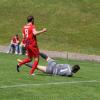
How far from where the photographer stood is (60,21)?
5497cm

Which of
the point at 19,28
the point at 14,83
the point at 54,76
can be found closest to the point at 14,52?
the point at 19,28

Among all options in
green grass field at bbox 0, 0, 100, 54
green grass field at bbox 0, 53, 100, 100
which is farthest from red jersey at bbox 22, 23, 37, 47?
green grass field at bbox 0, 0, 100, 54

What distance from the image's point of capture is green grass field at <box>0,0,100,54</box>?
49469 mm

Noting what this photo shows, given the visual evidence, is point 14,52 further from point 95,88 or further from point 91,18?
point 95,88

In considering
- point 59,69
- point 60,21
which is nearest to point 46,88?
point 59,69

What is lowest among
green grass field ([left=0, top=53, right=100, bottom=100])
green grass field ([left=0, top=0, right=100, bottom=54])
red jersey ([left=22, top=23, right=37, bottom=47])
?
green grass field ([left=0, top=53, right=100, bottom=100])

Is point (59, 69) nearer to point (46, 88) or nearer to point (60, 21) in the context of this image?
point (46, 88)

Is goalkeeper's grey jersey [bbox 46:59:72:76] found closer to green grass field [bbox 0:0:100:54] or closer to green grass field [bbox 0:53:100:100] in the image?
green grass field [bbox 0:53:100:100]

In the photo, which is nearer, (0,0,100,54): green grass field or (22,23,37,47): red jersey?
(22,23,37,47): red jersey

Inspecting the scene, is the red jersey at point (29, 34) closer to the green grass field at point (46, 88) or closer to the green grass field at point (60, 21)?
the green grass field at point (46, 88)

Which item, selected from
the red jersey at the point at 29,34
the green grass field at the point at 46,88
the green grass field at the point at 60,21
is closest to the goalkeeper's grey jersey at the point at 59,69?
the green grass field at the point at 46,88

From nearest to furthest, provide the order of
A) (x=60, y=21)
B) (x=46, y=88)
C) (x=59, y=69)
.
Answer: (x=46, y=88), (x=59, y=69), (x=60, y=21)

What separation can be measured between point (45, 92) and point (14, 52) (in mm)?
28500

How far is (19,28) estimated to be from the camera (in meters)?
54.4
